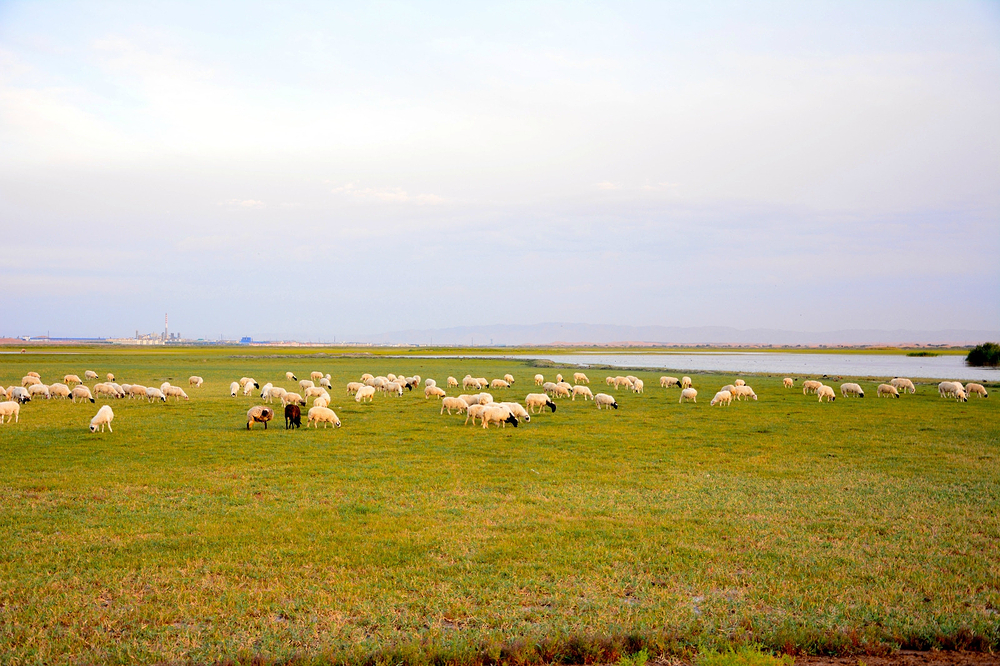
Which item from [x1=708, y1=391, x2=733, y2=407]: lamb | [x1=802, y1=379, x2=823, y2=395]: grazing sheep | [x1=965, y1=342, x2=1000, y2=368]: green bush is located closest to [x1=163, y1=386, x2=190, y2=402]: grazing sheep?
[x1=708, y1=391, x2=733, y2=407]: lamb

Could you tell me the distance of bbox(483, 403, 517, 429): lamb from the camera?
2147cm

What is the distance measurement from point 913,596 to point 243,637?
748cm

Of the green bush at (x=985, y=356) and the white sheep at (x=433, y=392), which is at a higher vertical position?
the green bush at (x=985, y=356)

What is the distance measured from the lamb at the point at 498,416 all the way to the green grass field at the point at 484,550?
4.04m

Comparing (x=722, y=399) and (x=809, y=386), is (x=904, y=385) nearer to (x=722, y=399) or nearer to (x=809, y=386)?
(x=809, y=386)

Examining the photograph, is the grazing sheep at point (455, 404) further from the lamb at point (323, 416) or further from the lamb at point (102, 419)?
the lamb at point (102, 419)

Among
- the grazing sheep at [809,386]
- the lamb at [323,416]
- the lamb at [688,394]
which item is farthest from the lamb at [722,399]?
the lamb at [323,416]

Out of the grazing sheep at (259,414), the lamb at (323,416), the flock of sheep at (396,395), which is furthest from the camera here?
the flock of sheep at (396,395)

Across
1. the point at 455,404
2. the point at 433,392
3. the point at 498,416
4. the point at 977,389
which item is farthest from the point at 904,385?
the point at 498,416

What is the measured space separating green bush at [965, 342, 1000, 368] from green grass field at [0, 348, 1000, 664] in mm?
78939

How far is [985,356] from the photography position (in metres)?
79.4

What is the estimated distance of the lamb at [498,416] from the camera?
21469 millimetres

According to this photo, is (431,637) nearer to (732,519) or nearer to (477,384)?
(732,519)

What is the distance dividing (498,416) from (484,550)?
13.1 metres
